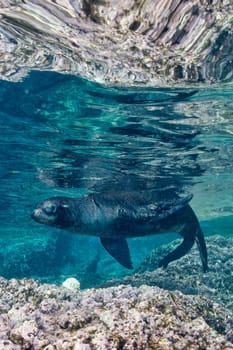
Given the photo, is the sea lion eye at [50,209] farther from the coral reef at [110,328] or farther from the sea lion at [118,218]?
the coral reef at [110,328]

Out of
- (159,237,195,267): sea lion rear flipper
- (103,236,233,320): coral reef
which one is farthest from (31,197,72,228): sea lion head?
(159,237,195,267): sea lion rear flipper

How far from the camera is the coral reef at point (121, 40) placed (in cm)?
679

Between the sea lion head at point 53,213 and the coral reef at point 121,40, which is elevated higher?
the coral reef at point 121,40

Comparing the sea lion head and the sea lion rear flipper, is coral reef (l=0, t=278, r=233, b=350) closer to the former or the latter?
the sea lion head

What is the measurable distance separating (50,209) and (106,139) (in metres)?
5.58

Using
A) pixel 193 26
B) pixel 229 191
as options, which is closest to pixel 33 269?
pixel 229 191

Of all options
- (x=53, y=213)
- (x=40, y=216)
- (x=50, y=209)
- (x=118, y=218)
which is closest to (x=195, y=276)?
(x=118, y=218)

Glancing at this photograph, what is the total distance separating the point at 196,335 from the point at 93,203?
795 cm

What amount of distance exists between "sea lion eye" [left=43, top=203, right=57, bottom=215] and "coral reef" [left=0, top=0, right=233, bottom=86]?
13.2 ft

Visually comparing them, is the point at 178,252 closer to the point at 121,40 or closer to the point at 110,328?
the point at 121,40

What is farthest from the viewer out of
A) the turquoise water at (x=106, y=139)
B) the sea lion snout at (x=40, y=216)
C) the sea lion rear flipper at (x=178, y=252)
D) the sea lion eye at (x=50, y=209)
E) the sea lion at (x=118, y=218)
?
the sea lion rear flipper at (x=178, y=252)

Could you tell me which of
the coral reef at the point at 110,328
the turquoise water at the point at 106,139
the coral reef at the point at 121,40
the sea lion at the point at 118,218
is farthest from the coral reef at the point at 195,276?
the coral reef at the point at 121,40

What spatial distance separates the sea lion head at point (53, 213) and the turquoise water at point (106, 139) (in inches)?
143

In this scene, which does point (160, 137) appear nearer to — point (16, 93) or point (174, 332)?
point (16, 93)
